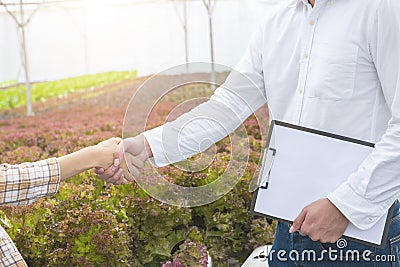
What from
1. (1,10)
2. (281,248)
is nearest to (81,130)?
(281,248)

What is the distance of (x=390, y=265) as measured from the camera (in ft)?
5.82

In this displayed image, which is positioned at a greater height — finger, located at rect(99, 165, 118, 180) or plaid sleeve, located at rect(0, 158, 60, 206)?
plaid sleeve, located at rect(0, 158, 60, 206)

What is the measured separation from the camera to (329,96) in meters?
1.78

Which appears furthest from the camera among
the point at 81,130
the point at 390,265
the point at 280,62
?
the point at 81,130

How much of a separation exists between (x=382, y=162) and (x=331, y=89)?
0.29 m

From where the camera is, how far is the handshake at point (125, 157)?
2.12m

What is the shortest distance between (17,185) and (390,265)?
112cm

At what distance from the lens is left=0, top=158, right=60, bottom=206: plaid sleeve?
76.5 inches

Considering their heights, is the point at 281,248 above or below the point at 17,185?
below

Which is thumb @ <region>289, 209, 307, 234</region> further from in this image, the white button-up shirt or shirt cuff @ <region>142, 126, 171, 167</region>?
shirt cuff @ <region>142, 126, 171, 167</region>

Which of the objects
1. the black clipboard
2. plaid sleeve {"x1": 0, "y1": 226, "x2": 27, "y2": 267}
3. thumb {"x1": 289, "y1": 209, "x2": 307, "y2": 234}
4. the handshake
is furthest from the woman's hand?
thumb {"x1": 289, "y1": 209, "x2": 307, "y2": 234}

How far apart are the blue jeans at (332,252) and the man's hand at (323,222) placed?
0.60 ft

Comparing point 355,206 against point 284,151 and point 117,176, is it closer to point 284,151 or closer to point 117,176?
point 284,151

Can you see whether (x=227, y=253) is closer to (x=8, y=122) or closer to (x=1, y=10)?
(x=8, y=122)
